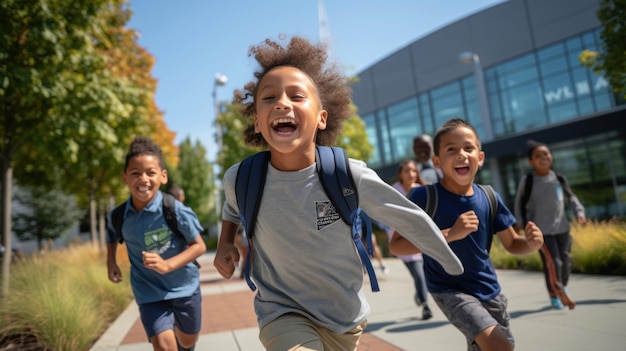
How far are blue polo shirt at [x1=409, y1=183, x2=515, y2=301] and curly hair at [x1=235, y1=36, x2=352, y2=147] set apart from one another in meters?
0.74

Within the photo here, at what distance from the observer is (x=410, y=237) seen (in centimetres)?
209

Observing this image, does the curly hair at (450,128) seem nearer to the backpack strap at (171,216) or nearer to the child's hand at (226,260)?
the child's hand at (226,260)

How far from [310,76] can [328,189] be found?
0.74 metres

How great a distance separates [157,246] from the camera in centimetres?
358

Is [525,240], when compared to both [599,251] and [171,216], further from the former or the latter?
[599,251]

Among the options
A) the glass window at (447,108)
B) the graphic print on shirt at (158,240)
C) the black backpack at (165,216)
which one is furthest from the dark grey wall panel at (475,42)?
the graphic print on shirt at (158,240)

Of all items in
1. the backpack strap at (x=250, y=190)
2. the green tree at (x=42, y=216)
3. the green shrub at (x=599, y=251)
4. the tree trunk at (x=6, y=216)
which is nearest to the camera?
the backpack strap at (x=250, y=190)

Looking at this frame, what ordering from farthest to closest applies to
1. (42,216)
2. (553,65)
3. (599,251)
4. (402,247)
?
(42,216) < (553,65) < (599,251) < (402,247)

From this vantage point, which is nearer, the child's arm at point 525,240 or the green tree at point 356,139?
the child's arm at point 525,240

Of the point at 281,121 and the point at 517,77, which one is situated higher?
the point at 517,77

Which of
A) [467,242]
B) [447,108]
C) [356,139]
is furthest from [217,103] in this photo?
[467,242]

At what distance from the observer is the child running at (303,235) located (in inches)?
83.6

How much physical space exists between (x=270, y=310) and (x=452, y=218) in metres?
1.38

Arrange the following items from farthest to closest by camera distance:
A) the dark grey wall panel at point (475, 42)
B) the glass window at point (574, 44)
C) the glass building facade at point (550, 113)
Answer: the dark grey wall panel at point (475, 42), the glass window at point (574, 44), the glass building facade at point (550, 113)
